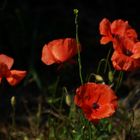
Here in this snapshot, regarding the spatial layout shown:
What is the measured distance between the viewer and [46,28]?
16.3ft

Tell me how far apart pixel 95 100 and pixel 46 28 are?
90.0 inches

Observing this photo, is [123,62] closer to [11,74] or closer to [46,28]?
[11,74]

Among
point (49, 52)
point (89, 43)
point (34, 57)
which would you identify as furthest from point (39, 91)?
point (49, 52)

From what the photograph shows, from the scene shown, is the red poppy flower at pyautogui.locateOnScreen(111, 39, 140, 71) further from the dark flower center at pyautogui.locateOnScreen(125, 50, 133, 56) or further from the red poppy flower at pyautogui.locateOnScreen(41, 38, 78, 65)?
the red poppy flower at pyautogui.locateOnScreen(41, 38, 78, 65)

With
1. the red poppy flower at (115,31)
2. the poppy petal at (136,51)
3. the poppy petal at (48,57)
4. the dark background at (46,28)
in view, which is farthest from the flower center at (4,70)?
the dark background at (46,28)

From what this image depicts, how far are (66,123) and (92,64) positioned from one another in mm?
1481

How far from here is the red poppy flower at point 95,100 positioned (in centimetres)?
264

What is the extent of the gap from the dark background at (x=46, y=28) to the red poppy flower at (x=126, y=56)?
5.11 feet

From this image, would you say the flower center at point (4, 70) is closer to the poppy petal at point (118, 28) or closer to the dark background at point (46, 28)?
the poppy petal at point (118, 28)

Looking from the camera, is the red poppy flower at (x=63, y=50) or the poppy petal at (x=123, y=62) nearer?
the poppy petal at (x=123, y=62)

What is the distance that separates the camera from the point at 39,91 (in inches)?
172

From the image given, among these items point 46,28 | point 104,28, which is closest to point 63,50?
point 104,28

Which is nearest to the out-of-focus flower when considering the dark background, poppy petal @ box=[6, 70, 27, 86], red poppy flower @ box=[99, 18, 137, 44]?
red poppy flower @ box=[99, 18, 137, 44]

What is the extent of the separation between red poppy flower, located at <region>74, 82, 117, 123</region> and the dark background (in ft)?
5.23
